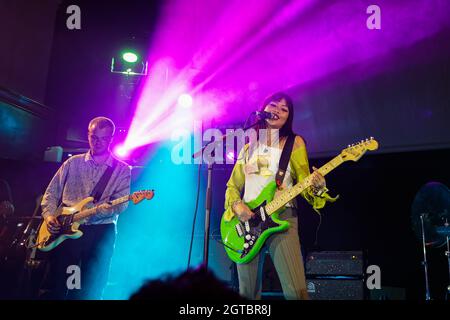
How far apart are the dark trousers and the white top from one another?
1.41 metres

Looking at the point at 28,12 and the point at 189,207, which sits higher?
the point at 28,12

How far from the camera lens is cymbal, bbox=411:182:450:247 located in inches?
186

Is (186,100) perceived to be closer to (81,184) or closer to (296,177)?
(81,184)

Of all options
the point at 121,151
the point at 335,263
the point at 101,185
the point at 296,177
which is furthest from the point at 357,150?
the point at 121,151

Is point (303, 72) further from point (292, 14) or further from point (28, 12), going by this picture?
point (28, 12)

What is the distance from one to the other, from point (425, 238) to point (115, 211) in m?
3.31

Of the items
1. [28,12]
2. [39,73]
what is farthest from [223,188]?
[28,12]

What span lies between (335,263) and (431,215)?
1.19 metres

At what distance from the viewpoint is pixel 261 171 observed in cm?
343

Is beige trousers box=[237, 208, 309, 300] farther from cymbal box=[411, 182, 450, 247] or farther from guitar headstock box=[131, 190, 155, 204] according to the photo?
cymbal box=[411, 182, 450, 247]

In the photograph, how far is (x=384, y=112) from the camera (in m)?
5.70

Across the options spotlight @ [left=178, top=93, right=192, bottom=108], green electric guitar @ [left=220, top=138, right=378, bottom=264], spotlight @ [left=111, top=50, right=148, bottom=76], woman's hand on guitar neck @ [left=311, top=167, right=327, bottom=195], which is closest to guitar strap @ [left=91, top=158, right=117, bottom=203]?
green electric guitar @ [left=220, top=138, right=378, bottom=264]

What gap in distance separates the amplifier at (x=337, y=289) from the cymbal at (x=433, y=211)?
990 mm

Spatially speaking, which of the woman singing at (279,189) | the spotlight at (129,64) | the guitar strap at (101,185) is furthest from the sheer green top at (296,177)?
the spotlight at (129,64)
